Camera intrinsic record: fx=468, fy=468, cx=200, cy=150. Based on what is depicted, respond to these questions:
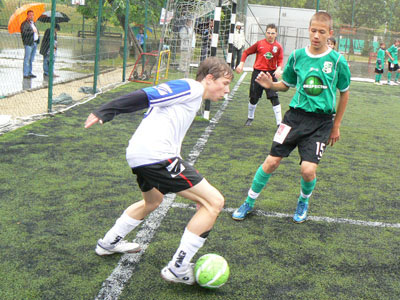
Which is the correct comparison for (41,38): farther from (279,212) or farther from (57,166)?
(279,212)

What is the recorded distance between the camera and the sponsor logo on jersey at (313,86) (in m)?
4.26

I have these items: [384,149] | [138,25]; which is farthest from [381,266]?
[138,25]

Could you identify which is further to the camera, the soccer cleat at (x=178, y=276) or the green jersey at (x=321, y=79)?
the green jersey at (x=321, y=79)

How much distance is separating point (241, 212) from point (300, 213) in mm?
579

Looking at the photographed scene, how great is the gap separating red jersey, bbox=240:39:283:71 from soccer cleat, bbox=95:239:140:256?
581 cm

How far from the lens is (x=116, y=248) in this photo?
3570 mm

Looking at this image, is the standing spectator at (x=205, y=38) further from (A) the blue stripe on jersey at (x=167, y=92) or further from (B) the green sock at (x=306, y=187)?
(A) the blue stripe on jersey at (x=167, y=92)

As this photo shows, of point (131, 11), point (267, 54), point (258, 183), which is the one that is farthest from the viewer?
point (131, 11)

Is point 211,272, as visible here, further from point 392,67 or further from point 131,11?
point 392,67

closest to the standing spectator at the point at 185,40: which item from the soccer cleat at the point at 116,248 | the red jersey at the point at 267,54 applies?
the red jersey at the point at 267,54

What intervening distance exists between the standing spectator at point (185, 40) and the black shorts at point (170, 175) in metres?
7.64

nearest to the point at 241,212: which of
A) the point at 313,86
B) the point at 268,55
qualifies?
the point at 313,86

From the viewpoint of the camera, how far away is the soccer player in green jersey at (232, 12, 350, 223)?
167 inches

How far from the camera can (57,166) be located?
5.79m
